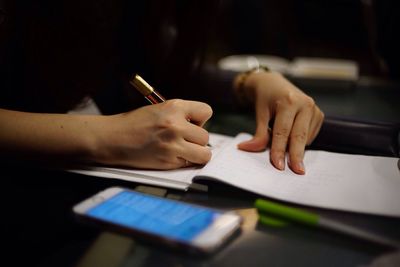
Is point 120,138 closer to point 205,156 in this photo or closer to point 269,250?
point 205,156

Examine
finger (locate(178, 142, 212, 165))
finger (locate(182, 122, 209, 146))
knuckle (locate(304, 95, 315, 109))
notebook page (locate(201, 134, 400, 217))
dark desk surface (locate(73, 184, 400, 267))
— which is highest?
knuckle (locate(304, 95, 315, 109))

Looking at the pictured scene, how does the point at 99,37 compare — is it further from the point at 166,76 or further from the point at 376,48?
the point at 376,48

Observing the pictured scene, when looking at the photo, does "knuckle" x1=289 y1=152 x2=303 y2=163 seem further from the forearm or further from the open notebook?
the forearm

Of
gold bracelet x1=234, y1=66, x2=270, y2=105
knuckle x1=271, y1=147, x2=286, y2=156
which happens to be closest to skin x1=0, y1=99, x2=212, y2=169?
knuckle x1=271, y1=147, x2=286, y2=156

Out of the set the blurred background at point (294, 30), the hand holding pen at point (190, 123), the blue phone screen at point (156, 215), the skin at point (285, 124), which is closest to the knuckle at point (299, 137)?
the skin at point (285, 124)

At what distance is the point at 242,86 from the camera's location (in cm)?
94

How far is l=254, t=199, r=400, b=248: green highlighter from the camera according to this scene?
46cm

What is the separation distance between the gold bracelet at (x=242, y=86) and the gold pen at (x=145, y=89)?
1.07 feet

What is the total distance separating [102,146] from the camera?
59 centimetres

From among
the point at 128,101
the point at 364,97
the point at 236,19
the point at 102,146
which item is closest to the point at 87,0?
the point at 128,101

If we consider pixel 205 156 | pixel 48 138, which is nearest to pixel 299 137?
pixel 205 156

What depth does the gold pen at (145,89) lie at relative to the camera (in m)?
0.64

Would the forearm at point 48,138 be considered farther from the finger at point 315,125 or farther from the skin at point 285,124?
the finger at point 315,125

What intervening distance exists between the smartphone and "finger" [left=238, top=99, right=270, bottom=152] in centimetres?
20
